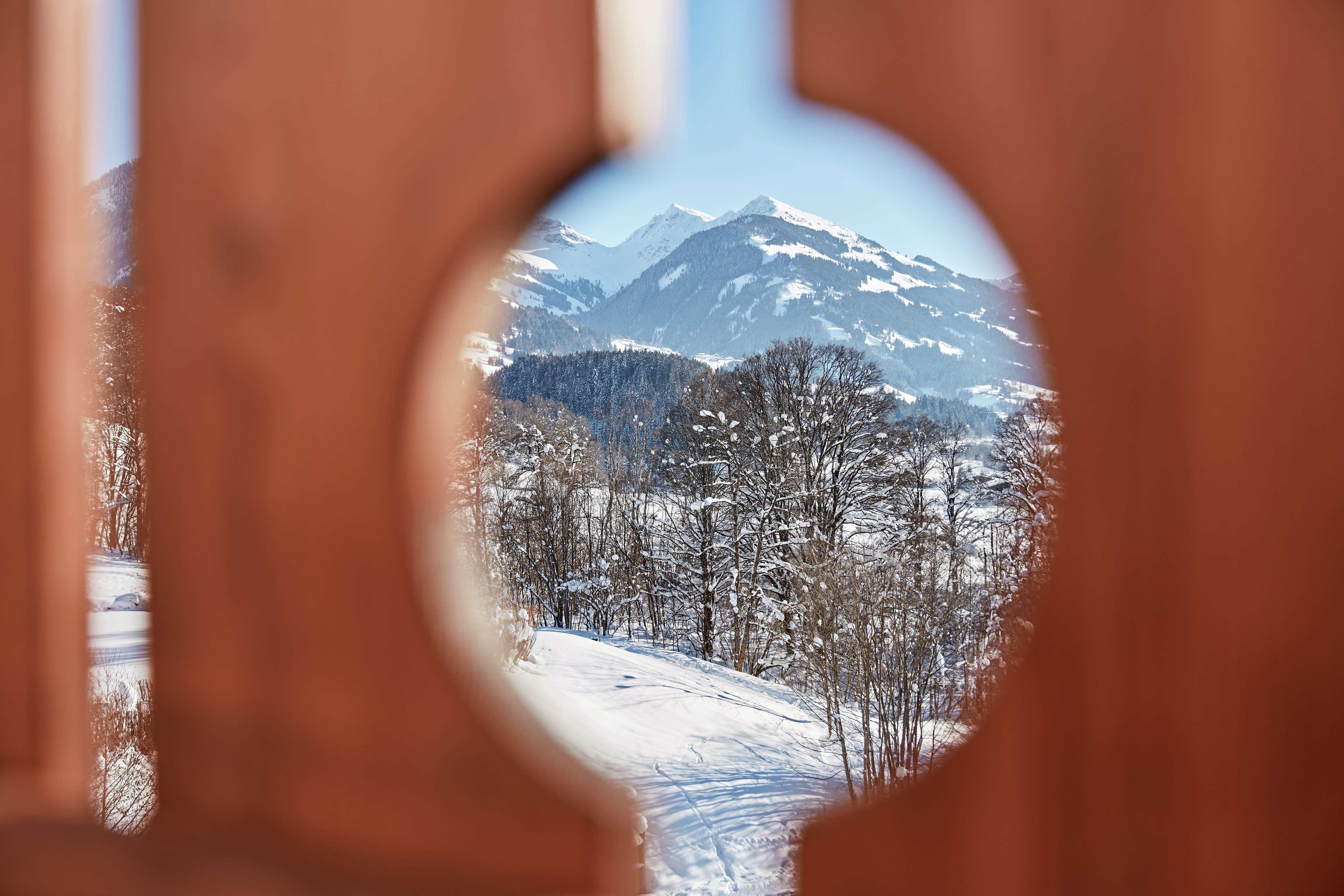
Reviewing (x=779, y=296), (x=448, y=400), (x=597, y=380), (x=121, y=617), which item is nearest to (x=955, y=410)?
(x=597, y=380)

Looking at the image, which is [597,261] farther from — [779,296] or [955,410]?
[955,410]

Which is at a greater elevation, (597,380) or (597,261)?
(597,261)

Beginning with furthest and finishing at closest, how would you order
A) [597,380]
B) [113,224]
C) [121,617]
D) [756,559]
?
[597,380] < [756,559] < [121,617] < [113,224]

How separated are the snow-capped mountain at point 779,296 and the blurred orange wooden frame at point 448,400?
51707 mm

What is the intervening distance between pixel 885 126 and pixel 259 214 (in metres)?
0.61

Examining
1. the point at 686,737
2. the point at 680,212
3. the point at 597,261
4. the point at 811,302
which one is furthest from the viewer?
the point at 680,212

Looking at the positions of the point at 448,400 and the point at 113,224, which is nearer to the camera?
the point at 448,400

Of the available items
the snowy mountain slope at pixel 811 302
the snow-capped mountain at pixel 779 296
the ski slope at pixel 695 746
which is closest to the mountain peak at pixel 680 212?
the snow-capped mountain at pixel 779 296

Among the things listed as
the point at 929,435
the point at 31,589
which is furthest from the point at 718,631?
the point at 31,589

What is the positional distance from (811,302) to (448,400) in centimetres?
7353

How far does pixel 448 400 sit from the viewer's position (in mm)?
828

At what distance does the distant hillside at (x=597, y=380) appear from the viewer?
100ft

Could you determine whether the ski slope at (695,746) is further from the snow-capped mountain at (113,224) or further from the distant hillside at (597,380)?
the distant hillside at (597,380)

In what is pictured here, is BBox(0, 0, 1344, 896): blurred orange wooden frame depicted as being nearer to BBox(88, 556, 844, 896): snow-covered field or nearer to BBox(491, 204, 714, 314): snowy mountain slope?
BBox(88, 556, 844, 896): snow-covered field
